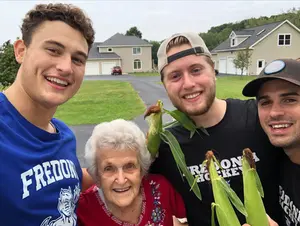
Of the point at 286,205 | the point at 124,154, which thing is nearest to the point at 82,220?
the point at 124,154

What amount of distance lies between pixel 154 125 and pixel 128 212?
2.71 feet

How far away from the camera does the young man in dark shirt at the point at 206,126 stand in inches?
97.3

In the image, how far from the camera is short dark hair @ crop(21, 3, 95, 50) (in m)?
2.11

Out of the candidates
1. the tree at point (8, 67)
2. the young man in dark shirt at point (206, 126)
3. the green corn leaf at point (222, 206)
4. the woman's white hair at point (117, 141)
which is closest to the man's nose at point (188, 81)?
the young man in dark shirt at point (206, 126)

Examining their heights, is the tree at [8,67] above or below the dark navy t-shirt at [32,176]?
above

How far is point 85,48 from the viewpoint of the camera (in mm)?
2266

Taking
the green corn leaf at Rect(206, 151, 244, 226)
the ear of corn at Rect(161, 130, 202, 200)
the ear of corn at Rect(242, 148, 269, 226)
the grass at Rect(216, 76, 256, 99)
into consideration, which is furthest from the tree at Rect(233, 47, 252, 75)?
the green corn leaf at Rect(206, 151, 244, 226)

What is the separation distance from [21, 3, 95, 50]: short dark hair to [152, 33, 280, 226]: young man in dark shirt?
70cm

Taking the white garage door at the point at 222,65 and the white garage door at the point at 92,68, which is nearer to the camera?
the white garage door at the point at 222,65

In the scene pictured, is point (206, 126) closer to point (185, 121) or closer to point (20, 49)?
point (185, 121)

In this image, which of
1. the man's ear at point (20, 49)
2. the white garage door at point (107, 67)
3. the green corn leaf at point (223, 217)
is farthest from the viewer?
the white garage door at point (107, 67)

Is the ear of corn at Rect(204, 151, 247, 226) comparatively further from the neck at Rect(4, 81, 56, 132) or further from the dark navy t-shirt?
the neck at Rect(4, 81, 56, 132)

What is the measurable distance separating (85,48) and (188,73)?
0.79 metres

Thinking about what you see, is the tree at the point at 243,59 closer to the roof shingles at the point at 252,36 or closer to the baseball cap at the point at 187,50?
the roof shingles at the point at 252,36
